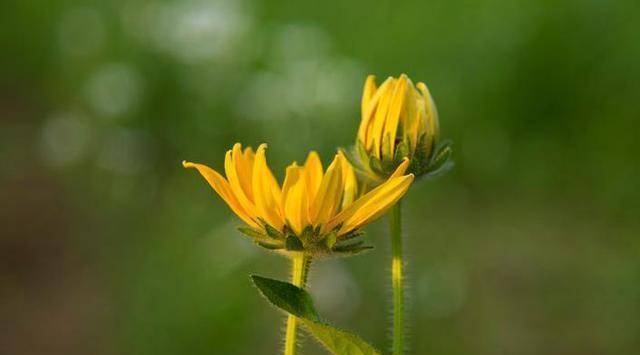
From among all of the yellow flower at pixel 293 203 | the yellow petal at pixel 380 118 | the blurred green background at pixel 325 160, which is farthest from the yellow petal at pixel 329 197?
the blurred green background at pixel 325 160

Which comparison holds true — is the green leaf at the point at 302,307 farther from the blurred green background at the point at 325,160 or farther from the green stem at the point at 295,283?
the blurred green background at the point at 325,160

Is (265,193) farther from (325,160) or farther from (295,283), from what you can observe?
(325,160)

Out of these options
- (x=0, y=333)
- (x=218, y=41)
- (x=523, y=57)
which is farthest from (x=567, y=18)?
(x=0, y=333)

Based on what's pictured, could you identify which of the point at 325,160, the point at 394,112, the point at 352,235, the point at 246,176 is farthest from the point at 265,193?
the point at 325,160

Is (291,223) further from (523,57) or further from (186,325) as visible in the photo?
(523,57)

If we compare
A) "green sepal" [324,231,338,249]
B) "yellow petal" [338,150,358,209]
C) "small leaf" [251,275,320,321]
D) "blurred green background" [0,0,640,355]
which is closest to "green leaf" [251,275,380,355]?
"small leaf" [251,275,320,321]

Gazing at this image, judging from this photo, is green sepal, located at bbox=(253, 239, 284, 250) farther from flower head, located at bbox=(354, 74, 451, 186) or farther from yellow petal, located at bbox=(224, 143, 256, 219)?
Answer: flower head, located at bbox=(354, 74, 451, 186)
